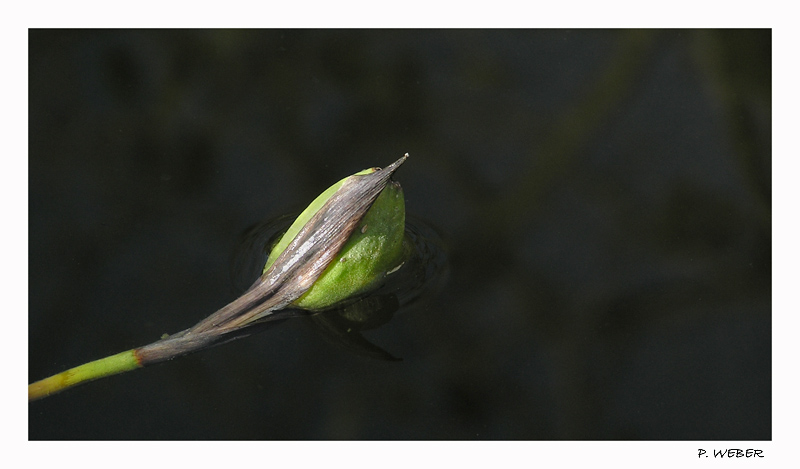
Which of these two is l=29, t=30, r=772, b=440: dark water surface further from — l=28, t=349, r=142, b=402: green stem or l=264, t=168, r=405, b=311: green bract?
l=264, t=168, r=405, b=311: green bract

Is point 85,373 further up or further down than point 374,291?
further down

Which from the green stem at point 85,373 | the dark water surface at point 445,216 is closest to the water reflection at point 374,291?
the dark water surface at point 445,216

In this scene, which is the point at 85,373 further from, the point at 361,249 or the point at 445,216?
the point at 445,216

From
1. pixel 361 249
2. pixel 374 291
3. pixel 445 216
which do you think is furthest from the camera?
pixel 445 216

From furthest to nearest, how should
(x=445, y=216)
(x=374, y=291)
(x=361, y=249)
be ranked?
(x=445, y=216)
(x=374, y=291)
(x=361, y=249)

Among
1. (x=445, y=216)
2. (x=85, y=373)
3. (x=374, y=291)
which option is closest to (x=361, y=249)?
(x=374, y=291)

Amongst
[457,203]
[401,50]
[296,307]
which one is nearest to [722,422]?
[457,203]

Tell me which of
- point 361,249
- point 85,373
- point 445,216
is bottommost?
point 85,373
